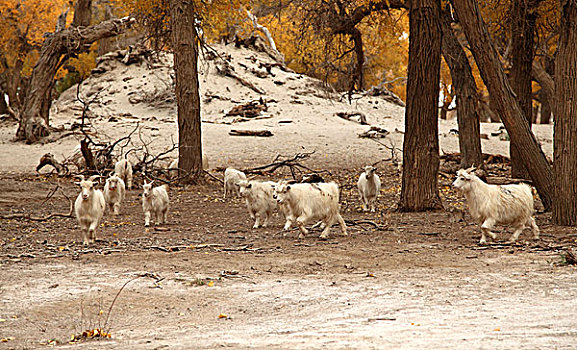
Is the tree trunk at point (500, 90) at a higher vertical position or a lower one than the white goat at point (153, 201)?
higher

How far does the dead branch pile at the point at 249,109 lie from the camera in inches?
1241

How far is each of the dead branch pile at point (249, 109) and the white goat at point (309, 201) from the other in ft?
69.0

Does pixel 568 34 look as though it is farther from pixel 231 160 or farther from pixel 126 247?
pixel 231 160

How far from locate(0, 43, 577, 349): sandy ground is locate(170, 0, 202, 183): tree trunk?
3.85m

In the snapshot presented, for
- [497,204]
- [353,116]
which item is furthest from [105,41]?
[497,204]

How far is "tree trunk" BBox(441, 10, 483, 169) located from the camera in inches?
709

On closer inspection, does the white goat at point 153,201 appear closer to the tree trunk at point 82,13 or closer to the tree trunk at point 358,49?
the tree trunk at point 358,49

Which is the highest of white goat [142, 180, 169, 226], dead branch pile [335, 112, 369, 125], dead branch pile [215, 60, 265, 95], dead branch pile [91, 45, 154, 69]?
dead branch pile [91, 45, 154, 69]

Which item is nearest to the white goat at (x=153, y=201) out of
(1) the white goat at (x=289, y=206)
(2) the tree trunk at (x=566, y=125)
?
(1) the white goat at (x=289, y=206)

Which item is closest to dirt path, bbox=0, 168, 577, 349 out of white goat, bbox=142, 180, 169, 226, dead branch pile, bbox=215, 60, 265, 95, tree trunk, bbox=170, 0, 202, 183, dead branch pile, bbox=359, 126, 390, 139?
white goat, bbox=142, 180, 169, 226

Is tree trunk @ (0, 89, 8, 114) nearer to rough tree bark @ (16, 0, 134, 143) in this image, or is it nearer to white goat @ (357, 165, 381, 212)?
rough tree bark @ (16, 0, 134, 143)

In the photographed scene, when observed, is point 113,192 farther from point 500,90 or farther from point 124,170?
point 500,90

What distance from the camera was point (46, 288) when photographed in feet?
24.6

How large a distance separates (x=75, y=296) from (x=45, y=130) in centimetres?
2167
